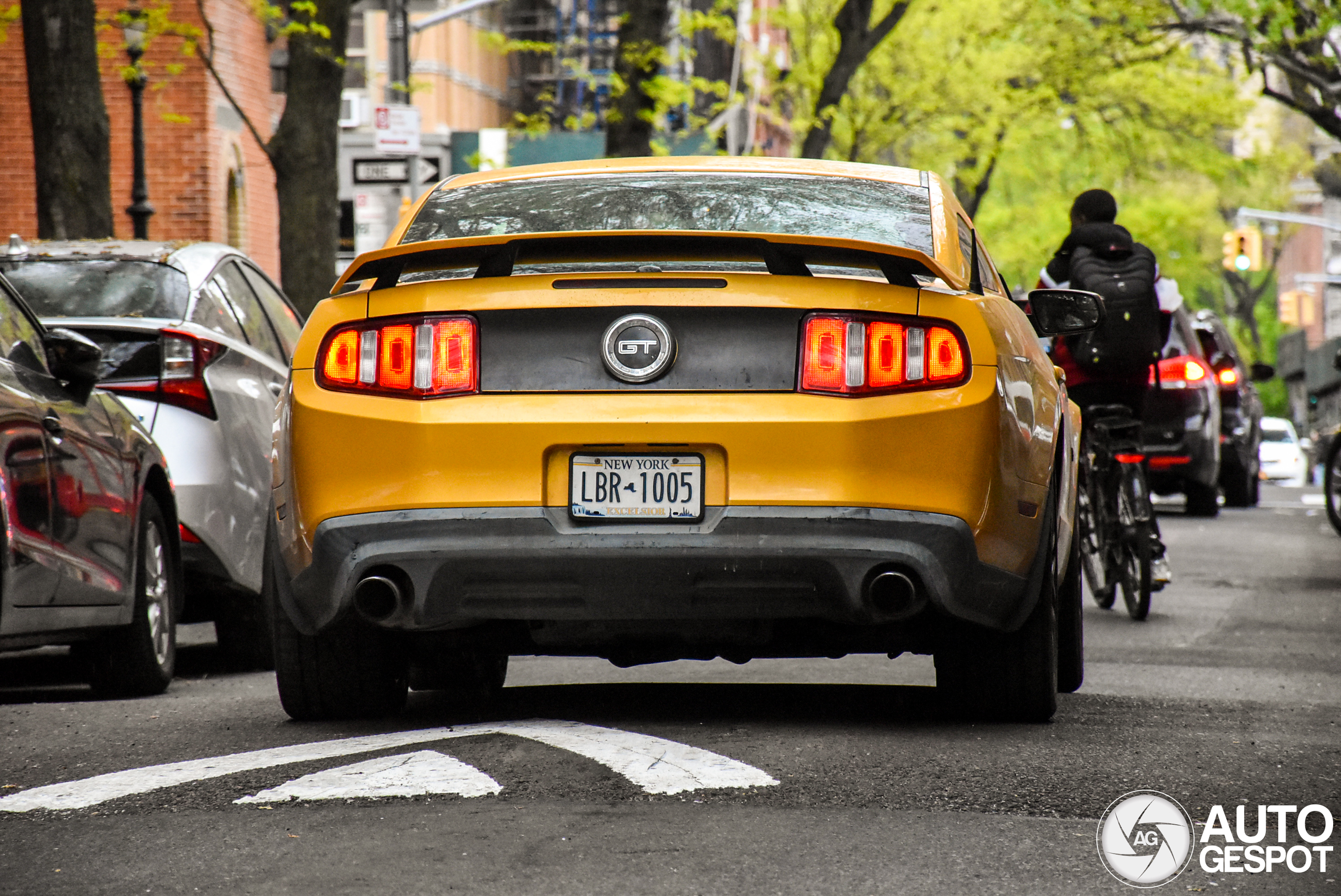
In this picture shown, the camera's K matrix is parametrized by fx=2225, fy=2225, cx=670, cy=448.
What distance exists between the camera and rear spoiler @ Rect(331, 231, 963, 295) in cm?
538

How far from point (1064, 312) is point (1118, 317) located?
3592 millimetres

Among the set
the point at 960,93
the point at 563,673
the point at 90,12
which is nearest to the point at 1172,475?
the point at 90,12

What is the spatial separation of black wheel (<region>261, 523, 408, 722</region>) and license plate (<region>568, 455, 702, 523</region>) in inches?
35.7

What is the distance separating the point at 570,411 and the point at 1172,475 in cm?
1431

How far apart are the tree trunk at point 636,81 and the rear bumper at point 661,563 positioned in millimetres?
15725

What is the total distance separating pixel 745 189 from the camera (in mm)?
6211

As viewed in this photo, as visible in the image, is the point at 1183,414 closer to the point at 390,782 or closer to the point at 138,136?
the point at 138,136

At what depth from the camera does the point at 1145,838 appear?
4.38 metres

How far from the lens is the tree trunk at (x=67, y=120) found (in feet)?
46.2

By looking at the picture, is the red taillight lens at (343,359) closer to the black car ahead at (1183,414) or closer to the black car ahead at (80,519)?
the black car ahead at (80,519)

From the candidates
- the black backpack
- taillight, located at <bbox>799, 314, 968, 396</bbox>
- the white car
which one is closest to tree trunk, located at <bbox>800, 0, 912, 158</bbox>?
the black backpack

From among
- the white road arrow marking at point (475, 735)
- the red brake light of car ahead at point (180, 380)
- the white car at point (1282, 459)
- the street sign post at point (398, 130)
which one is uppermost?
the street sign post at point (398, 130)

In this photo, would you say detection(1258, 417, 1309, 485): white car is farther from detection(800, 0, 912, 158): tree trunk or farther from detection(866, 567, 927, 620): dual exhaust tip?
detection(866, 567, 927, 620): dual exhaust tip

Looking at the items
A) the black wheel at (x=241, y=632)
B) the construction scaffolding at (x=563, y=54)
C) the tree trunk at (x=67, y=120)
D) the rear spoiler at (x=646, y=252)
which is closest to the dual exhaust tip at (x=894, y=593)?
the rear spoiler at (x=646, y=252)
